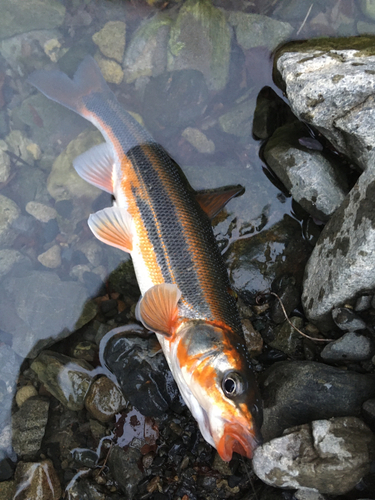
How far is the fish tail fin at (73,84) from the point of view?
14.1 feet

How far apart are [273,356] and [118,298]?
205 cm

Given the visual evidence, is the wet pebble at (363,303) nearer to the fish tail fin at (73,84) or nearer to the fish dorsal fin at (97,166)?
the fish dorsal fin at (97,166)

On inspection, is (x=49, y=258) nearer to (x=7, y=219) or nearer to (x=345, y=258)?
(x=7, y=219)

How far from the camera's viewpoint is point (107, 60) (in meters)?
4.71

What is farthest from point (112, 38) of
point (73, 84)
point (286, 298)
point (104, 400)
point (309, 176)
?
point (104, 400)

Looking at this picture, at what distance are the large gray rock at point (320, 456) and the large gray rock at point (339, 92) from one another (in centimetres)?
263

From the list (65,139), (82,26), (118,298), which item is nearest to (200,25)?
(82,26)

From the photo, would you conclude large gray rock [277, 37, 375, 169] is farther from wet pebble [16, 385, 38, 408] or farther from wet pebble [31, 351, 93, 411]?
wet pebble [16, 385, 38, 408]

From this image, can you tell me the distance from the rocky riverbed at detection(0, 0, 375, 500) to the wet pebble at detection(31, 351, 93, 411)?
18 millimetres

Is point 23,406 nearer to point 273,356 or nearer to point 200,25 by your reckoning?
point 273,356

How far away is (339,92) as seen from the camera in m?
3.45

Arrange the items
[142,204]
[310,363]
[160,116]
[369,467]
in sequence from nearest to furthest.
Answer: [369,467] → [310,363] → [142,204] → [160,116]

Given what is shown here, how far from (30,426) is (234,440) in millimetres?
2501

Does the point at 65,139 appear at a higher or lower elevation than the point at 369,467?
higher
